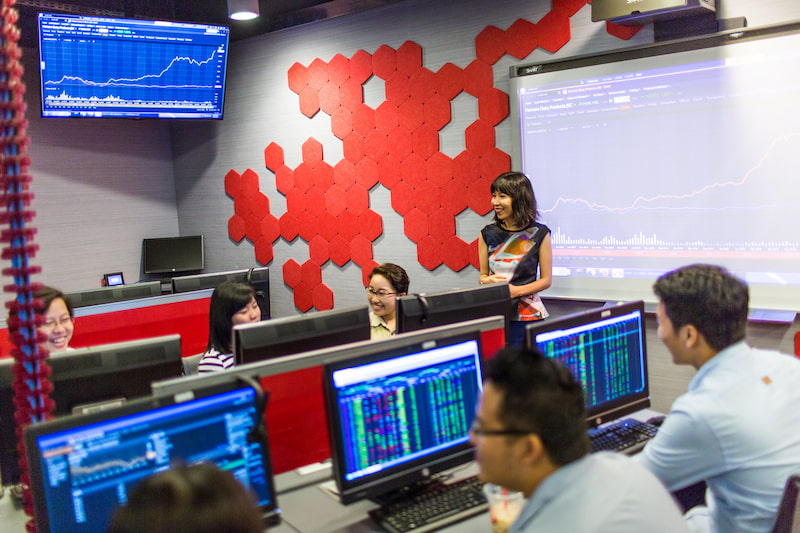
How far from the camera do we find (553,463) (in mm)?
1327

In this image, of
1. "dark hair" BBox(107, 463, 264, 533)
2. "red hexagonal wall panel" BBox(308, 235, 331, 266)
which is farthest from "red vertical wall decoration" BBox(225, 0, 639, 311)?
"dark hair" BBox(107, 463, 264, 533)

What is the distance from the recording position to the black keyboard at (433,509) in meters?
1.72

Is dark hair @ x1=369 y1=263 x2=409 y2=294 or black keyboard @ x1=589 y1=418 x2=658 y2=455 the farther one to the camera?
dark hair @ x1=369 y1=263 x2=409 y2=294

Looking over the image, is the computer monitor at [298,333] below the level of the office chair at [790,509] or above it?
above

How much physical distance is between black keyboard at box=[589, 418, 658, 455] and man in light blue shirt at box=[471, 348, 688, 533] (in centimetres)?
83

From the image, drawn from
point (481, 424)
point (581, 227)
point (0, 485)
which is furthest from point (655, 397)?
point (0, 485)

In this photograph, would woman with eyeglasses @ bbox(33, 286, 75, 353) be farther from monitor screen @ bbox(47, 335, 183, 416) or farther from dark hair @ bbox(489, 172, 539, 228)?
dark hair @ bbox(489, 172, 539, 228)

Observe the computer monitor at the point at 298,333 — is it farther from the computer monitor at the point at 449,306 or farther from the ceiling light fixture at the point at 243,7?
the ceiling light fixture at the point at 243,7

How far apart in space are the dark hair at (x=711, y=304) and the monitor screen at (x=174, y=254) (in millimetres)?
4914

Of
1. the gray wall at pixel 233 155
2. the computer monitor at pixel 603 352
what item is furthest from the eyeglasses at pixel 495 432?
the gray wall at pixel 233 155

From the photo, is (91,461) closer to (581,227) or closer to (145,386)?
(145,386)

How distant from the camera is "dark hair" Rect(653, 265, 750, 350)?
6.18 feet

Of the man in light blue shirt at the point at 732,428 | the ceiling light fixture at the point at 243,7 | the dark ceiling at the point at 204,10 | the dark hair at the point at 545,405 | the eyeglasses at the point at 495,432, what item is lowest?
the man in light blue shirt at the point at 732,428

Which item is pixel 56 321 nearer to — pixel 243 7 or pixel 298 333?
pixel 298 333
